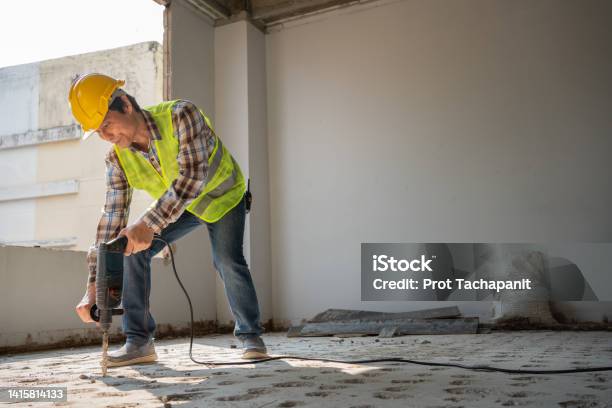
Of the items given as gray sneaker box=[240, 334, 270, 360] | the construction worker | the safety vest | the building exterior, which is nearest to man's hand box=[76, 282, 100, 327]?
the construction worker

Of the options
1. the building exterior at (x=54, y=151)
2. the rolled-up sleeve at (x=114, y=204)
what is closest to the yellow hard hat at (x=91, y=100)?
the rolled-up sleeve at (x=114, y=204)

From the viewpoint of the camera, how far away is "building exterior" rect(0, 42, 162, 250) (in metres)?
5.21

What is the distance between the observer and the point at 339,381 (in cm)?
216

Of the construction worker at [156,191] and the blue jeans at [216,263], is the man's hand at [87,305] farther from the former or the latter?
the blue jeans at [216,263]

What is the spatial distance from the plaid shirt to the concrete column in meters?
3.36

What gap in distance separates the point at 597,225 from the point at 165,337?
3762 millimetres

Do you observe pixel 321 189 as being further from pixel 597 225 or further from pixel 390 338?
pixel 597 225

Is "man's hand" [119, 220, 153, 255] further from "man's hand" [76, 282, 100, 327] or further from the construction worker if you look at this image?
"man's hand" [76, 282, 100, 327]

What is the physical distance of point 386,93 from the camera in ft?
20.0

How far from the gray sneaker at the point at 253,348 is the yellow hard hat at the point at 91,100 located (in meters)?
1.20

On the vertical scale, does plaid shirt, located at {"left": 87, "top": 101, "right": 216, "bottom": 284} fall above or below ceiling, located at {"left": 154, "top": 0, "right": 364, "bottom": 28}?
below

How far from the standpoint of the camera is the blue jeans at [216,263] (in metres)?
2.85

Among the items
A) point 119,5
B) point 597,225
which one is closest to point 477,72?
point 597,225

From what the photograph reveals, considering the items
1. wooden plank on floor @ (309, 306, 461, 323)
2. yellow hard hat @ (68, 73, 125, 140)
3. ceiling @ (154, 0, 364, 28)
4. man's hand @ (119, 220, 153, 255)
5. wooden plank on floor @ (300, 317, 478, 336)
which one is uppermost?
ceiling @ (154, 0, 364, 28)
